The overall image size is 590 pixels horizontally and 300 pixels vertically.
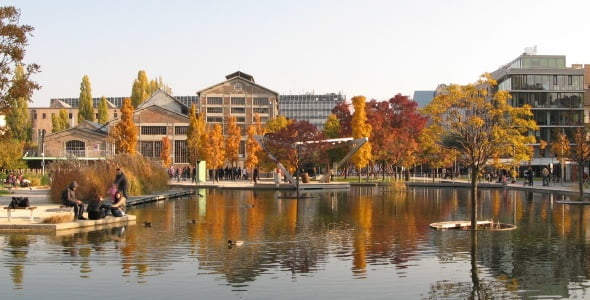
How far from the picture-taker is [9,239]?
69.7 feet

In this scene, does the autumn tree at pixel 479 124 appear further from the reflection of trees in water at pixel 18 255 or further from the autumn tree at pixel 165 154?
the autumn tree at pixel 165 154

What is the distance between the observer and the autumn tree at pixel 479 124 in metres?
24.9

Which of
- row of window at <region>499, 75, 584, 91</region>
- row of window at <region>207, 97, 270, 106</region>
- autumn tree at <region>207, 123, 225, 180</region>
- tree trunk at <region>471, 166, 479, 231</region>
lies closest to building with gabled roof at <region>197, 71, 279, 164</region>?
row of window at <region>207, 97, 270, 106</region>

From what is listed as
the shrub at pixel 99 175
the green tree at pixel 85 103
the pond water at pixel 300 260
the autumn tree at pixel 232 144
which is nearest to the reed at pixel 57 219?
the pond water at pixel 300 260

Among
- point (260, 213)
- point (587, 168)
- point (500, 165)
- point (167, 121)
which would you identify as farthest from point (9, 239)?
point (167, 121)

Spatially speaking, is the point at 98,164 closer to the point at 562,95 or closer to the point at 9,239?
A: the point at 9,239

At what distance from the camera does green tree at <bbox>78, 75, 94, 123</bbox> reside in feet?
411

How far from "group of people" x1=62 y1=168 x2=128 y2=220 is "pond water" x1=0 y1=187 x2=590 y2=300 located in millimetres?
1290

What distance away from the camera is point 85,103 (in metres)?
126

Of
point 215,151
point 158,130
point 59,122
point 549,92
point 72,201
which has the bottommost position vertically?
point 72,201

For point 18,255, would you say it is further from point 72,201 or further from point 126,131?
point 126,131

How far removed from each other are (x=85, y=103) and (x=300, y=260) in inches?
4541

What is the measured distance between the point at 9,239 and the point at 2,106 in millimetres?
13699

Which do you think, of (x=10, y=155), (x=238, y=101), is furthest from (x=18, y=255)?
(x=238, y=101)
